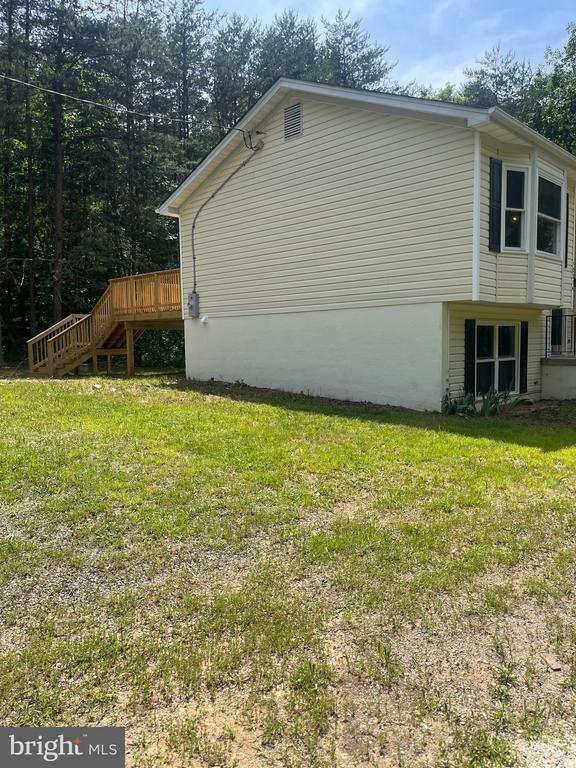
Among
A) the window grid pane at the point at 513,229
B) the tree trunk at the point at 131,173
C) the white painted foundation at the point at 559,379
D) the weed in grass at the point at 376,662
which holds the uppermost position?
the tree trunk at the point at 131,173

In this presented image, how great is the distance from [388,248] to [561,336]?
6395 mm

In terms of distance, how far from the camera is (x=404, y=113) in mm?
9578

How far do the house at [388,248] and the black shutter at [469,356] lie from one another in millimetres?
36

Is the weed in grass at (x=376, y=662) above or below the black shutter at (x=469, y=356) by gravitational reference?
below

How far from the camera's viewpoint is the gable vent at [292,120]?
1158 centimetres

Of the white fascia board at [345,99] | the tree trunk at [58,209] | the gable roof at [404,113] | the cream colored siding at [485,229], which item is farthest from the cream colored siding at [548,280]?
the tree trunk at [58,209]

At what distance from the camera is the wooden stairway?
49.7 feet

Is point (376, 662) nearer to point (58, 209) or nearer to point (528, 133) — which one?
point (528, 133)

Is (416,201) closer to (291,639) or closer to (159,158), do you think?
(291,639)

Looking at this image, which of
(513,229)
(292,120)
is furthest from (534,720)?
(292,120)

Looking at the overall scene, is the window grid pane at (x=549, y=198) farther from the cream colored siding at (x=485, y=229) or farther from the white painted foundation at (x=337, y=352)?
the white painted foundation at (x=337, y=352)

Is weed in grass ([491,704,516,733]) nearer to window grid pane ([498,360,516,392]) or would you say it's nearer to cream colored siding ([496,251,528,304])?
cream colored siding ([496,251,528,304])

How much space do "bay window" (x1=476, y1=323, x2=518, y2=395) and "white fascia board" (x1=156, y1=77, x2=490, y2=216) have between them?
389 centimetres

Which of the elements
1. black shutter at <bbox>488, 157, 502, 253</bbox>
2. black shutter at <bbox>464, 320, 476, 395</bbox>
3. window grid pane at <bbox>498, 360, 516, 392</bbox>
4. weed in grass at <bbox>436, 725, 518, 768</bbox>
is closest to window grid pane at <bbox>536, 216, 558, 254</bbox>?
black shutter at <bbox>488, 157, 502, 253</bbox>
